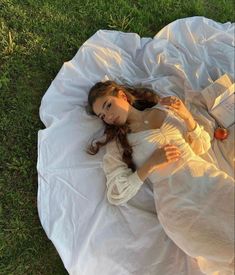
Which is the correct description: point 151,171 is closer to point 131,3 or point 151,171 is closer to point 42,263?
point 42,263

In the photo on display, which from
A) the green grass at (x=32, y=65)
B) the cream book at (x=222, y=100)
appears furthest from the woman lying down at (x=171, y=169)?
the green grass at (x=32, y=65)

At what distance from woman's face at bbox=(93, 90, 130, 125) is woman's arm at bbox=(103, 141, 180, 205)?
221 mm

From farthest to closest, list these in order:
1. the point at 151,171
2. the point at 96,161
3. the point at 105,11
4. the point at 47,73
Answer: the point at 105,11 → the point at 47,73 → the point at 96,161 → the point at 151,171

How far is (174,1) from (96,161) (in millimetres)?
1554

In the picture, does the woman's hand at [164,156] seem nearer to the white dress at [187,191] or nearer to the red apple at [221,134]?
the white dress at [187,191]

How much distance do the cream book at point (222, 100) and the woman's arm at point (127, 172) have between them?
0.55 metres

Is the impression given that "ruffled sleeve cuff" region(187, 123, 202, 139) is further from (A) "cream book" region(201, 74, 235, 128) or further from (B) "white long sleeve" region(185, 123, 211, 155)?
(A) "cream book" region(201, 74, 235, 128)

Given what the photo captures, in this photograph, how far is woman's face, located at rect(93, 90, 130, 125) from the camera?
309cm

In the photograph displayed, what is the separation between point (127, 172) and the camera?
305 cm

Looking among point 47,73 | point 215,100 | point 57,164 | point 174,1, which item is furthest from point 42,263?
point 174,1

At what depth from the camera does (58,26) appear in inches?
142

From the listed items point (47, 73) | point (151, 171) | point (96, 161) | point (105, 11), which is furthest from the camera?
point (105, 11)

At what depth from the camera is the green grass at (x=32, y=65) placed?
3.14 meters

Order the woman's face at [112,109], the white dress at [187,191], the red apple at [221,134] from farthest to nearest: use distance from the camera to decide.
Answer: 1. the red apple at [221,134]
2. the woman's face at [112,109]
3. the white dress at [187,191]
